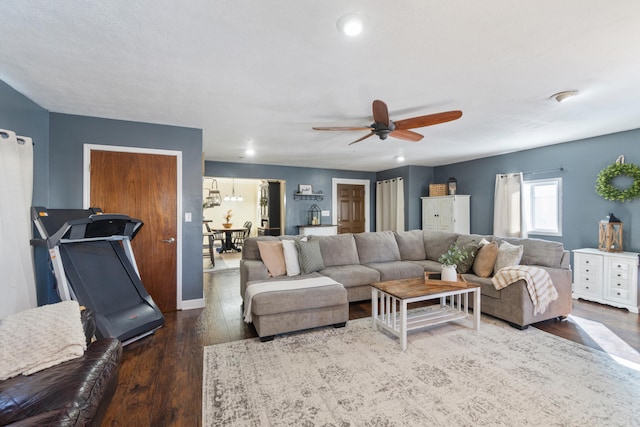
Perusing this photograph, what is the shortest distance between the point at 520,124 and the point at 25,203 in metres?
5.33

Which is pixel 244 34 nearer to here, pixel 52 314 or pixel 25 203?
pixel 52 314

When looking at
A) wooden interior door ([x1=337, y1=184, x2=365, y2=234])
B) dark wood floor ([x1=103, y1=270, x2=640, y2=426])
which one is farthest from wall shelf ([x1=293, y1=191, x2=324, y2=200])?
dark wood floor ([x1=103, y1=270, x2=640, y2=426])

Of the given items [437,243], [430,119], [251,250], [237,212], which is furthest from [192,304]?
[237,212]

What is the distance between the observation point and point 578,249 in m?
4.32

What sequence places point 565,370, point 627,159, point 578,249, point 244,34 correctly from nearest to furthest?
point 244,34
point 565,370
point 627,159
point 578,249

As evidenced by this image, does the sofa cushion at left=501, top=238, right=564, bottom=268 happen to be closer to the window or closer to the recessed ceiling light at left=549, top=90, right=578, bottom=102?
the recessed ceiling light at left=549, top=90, right=578, bottom=102

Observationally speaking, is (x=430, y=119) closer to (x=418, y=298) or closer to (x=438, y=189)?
(x=418, y=298)

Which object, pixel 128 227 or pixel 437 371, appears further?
pixel 128 227

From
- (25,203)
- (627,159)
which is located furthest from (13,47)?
(627,159)

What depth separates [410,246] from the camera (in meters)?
4.70

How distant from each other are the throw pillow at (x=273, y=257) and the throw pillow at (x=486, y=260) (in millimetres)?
2413

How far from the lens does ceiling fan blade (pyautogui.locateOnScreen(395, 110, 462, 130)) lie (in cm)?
244

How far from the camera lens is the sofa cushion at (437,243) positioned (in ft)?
14.7

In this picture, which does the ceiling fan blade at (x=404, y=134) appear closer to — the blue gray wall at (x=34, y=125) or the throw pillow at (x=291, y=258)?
the throw pillow at (x=291, y=258)
